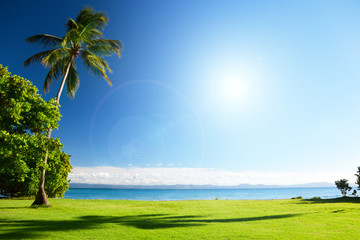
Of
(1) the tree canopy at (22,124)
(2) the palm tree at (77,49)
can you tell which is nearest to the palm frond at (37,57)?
(2) the palm tree at (77,49)

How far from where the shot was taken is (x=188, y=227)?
10469 mm

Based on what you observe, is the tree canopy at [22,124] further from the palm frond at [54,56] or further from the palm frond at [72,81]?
the palm frond at [72,81]

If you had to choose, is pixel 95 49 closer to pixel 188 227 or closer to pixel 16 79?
pixel 16 79

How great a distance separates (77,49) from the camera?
66.7ft

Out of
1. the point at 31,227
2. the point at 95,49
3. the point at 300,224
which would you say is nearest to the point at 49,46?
the point at 95,49

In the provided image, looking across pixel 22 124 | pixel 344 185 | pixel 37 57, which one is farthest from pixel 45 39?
pixel 344 185

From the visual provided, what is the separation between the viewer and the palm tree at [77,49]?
19.5 metres

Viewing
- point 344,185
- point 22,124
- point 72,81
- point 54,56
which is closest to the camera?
point 22,124

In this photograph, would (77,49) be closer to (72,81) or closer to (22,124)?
(72,81)

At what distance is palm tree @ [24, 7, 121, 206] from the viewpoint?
19531 mm

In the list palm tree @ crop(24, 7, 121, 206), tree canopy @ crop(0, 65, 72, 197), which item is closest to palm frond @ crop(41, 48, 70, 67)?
palm tree @ crop(24, 7, 121, 206)

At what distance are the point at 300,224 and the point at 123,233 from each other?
8.79 meters

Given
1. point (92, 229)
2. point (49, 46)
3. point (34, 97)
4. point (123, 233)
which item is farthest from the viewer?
point (49, 46)

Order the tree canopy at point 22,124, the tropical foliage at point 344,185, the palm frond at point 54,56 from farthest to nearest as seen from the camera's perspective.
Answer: the tropical foliage at point 344,185 < the palm frond at point 54,56 < the tree canopy at point 22,124
